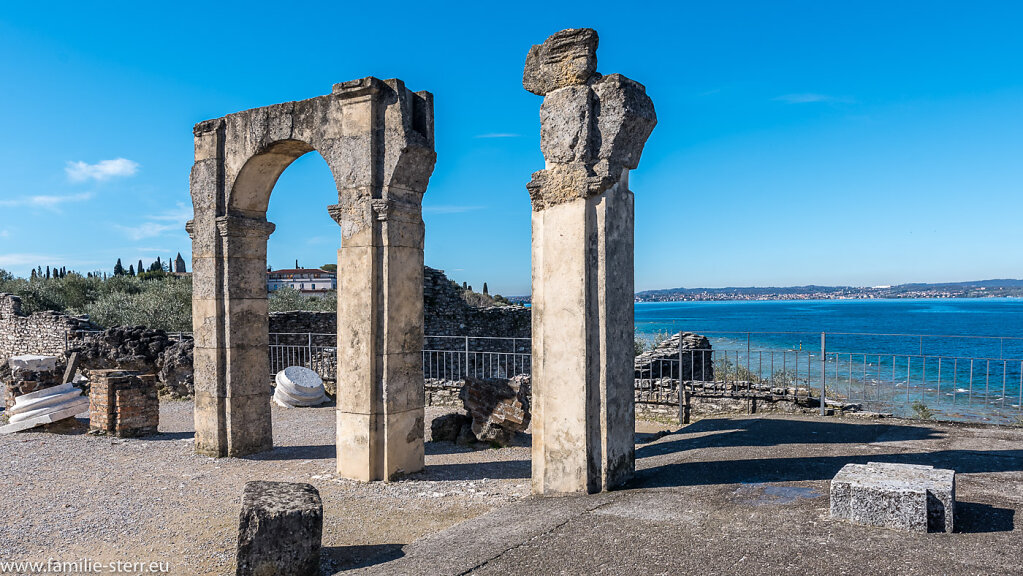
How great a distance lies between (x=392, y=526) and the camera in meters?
6.09

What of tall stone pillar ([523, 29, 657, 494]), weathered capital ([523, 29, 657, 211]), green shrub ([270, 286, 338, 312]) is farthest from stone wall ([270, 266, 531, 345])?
weathered capital ([523, 29, 657, 211])

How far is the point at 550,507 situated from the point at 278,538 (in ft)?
6.89

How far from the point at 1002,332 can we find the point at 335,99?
69.8 metres

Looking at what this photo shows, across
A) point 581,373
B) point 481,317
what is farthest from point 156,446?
point 481,317

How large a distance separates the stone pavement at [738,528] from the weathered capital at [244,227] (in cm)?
559

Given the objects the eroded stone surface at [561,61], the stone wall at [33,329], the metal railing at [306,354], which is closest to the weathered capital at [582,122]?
the eroded stone surface at [561,61]

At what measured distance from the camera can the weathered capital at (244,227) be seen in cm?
884

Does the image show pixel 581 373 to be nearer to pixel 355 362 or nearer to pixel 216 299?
pixel 355 362

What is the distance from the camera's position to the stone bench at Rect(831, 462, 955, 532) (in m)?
4.16

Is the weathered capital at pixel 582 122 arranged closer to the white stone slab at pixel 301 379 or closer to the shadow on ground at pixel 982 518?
the shadow on ground at pixel 982 518

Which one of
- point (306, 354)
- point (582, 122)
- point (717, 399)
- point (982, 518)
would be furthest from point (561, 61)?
point (306, 354)

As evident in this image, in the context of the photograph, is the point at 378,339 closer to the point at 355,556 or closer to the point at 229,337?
the point at 229,337

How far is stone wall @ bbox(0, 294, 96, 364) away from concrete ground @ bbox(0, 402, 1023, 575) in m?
9.58

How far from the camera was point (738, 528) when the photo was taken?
14.6ft
